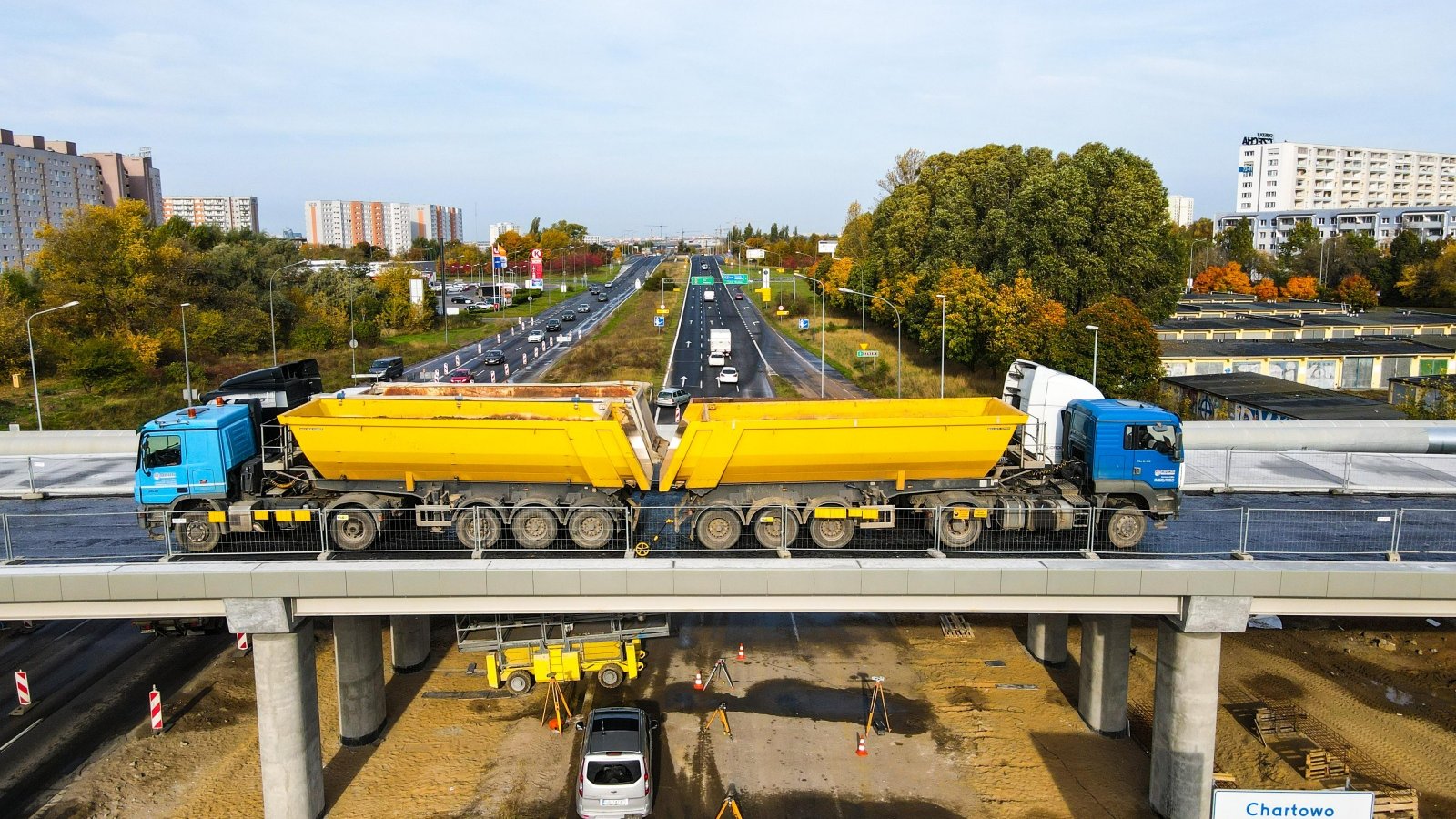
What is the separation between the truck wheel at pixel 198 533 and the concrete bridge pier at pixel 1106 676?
56.9ft

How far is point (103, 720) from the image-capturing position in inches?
781

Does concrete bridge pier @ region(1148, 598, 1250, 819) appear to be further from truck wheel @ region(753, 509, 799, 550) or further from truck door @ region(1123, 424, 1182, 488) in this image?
truck wheel @ region(753, 509, 799, 550)

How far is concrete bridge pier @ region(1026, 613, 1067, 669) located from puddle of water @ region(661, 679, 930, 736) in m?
3.84

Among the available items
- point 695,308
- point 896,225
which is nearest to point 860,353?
point 896,225

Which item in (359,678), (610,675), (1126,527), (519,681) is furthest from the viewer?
(519,681)

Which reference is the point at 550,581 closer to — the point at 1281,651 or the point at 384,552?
the point at 384,552

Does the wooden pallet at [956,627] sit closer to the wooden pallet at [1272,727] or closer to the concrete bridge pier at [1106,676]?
the concrete bridge pier at [1106,676]

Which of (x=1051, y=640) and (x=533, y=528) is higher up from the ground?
(x=533, y=528)

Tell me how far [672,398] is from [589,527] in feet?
105

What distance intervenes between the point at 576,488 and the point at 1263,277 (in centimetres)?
11993

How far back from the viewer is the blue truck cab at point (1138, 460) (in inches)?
734

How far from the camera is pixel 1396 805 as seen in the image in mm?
16734

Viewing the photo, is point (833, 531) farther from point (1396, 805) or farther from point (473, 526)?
point (1396, 805)

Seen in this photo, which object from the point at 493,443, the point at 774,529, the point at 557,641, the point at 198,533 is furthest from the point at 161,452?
the point at 774,529
